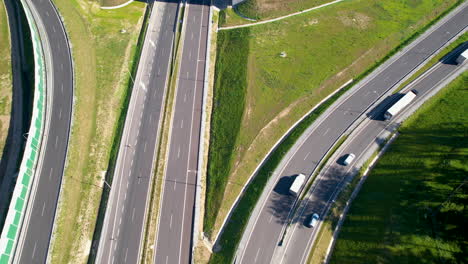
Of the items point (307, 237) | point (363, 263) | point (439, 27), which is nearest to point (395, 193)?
point (363, 263)

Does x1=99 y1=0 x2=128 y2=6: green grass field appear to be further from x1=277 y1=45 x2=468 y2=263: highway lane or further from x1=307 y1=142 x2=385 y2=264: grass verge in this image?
x1=307 y1=142 x2=385 y2=264: grass verge

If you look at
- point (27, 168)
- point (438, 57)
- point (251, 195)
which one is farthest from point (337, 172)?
point (27, 168)

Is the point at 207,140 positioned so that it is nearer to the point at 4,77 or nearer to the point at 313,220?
the point at 313,220

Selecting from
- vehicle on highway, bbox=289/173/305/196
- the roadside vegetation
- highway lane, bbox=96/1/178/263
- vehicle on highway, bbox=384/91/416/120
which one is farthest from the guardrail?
vehicle on highway, bbox=384/91/416/120

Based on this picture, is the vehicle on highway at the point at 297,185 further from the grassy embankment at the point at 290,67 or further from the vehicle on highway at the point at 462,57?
the vehicle on highway at the point at 462,57

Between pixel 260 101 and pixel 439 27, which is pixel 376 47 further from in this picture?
pixel 260 101

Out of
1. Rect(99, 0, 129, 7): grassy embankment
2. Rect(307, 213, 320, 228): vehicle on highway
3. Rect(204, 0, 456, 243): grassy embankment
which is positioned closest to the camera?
Rect(307, 213, 320, 228): vehicle on highway
